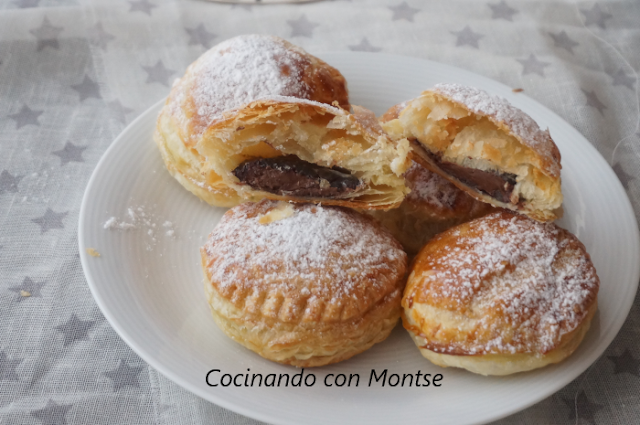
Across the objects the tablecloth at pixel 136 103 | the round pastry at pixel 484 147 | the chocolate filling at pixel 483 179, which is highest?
the round pastry at pixel 484 147

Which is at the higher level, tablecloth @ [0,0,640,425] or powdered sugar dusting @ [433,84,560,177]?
powdered sugar dusting @ [433,84,560,177]

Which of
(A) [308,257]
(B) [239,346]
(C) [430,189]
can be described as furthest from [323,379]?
(C) [430,189]

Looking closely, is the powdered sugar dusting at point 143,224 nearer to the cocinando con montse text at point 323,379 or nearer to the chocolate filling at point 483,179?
the cocinando con montse text at point 323,379

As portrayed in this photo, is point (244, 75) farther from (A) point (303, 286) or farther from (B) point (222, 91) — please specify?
(A) point (303, 286)

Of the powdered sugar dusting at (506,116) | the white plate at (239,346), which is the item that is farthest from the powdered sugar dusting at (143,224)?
the powdered sugar dusting at (506,116)

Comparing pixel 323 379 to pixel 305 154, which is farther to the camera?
pixel 305 154

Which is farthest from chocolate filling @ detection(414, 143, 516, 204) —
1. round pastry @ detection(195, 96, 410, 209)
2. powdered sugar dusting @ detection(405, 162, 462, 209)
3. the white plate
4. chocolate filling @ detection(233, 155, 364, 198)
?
the white plate

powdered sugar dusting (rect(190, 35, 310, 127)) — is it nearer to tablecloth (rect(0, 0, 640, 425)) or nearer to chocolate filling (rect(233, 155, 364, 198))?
chocolate filling (rect(233, 155, 364, 198))
